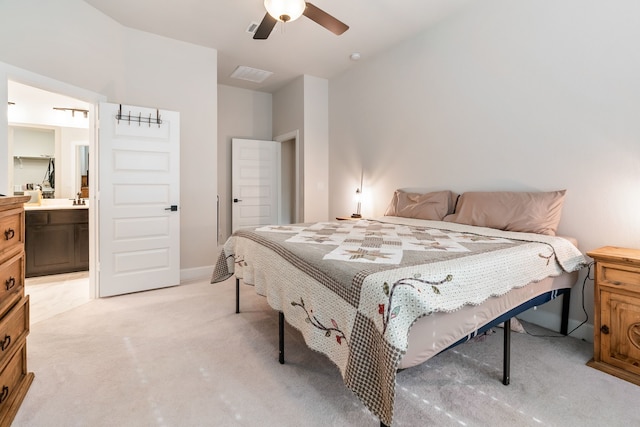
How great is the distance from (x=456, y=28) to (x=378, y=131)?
139cm

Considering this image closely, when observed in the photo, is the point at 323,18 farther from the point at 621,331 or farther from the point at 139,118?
the point at 621,331

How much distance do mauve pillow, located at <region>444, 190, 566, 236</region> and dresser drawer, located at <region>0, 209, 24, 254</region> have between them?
306cm

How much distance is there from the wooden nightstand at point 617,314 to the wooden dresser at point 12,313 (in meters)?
3.16

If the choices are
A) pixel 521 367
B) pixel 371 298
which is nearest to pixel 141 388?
pixel 371 298

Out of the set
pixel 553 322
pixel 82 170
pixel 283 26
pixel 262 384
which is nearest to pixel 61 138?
pixel 82 170

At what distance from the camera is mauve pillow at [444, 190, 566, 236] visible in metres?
2.32

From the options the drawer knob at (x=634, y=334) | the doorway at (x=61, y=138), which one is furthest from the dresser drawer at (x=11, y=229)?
the drawer knob at (x=634, y=334)

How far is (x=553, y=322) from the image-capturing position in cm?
246

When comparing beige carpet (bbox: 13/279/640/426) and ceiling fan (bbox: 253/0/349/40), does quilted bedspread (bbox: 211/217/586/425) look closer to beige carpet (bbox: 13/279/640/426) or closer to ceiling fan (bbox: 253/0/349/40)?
beige carpet (bbox: 13/279/640/426)

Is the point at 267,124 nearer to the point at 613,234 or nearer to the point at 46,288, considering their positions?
the point at 46,288

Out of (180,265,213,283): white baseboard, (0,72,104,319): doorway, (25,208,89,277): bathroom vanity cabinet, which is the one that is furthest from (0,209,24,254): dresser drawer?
(25,208,89,277): bathroom vanity cabinet

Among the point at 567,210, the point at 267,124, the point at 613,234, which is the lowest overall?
the point at 613,234

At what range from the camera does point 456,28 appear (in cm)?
314

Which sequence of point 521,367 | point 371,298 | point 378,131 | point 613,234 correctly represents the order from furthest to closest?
point 378,131 → point 613,234 → point 521,367 → point 371,298
